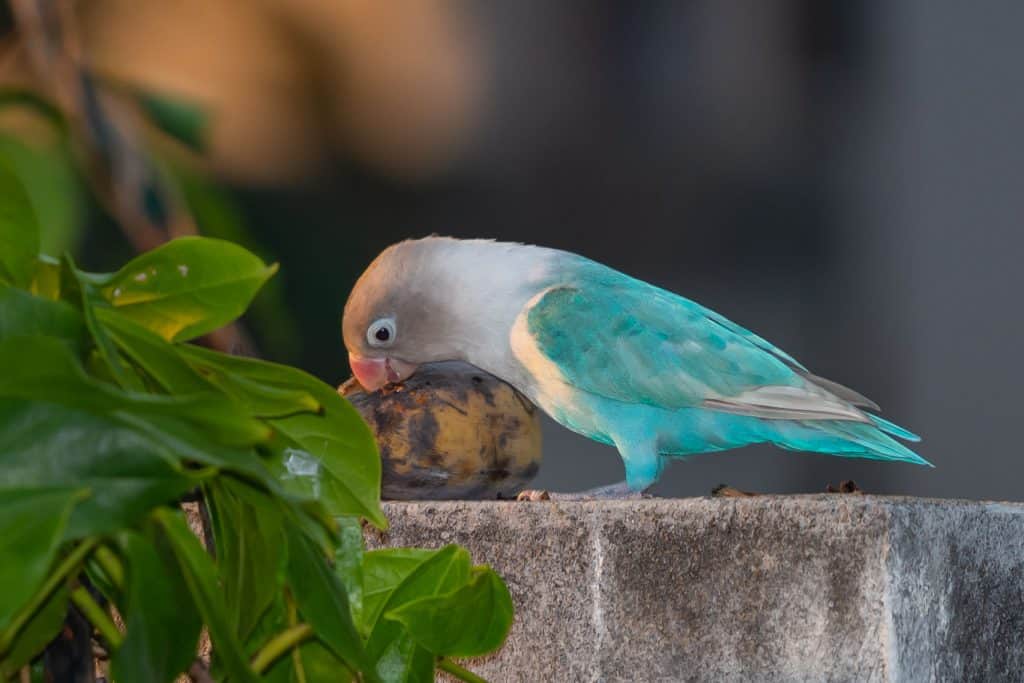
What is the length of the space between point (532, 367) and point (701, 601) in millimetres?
822

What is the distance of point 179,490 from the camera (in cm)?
34

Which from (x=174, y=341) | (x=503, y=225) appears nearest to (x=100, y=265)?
(x=503, y=225)

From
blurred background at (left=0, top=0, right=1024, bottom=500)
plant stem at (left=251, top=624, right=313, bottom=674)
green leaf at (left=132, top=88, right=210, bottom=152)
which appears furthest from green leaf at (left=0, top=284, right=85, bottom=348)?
blurred background at (left=0, top=0, right=1024, bottom=500)

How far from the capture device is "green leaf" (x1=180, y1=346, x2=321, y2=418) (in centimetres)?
41

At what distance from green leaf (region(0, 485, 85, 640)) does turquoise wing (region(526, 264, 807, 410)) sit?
1.27 metres

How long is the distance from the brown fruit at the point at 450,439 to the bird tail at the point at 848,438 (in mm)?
399

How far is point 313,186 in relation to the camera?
10.2 feet

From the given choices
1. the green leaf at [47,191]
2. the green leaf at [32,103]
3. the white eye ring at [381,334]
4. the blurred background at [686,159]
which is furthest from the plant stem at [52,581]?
the blurred background at [686,159]

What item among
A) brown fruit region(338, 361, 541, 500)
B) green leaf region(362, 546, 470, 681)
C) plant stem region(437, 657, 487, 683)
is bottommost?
brown fruit region(338, 361, 541, 500)

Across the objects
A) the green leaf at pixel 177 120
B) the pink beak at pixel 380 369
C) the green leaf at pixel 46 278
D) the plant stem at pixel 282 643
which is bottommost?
the pink beak at pixel 380 369

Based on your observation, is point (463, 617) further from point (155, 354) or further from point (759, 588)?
point (759, 588)

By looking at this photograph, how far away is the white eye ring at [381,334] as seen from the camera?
67.9 inches

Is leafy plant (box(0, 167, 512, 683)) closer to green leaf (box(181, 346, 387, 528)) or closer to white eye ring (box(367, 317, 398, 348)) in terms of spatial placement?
green leaf (box(181, 346, 387, 528))

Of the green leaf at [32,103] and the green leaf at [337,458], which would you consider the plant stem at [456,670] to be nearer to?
the green leaf at [337,458]
